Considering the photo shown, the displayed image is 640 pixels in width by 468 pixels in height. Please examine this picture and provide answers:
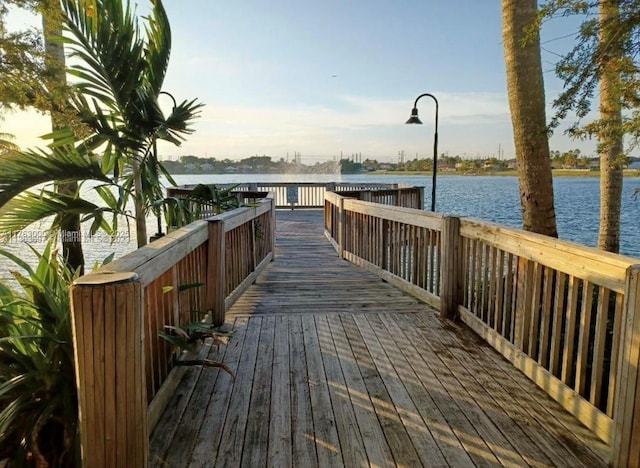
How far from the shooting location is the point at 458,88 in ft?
70.7

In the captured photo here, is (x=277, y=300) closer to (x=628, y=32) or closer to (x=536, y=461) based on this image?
(x=536, y=461)

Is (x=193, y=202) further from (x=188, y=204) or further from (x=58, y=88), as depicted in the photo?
(x=58, y=88)

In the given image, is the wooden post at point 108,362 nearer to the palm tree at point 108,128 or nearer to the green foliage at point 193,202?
the palm tree at point 108,128

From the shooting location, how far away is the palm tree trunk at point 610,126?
10.5 feet

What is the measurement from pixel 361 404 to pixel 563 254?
1.32 meters

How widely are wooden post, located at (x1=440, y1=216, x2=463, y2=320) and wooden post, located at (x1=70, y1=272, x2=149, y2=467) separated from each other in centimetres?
265

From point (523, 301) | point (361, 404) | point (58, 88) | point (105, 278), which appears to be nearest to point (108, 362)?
point (105, 278)

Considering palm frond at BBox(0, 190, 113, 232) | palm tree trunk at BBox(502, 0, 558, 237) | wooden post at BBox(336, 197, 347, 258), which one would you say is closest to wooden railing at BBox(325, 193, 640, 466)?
palm tree trunk at BBox(502, 0, 558, 237)

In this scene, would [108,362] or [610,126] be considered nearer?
[108,362]

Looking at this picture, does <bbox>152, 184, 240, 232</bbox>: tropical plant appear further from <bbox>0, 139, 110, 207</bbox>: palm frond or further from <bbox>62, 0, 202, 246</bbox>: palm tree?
<bbox>0, 139, 110, 207</bbox>: palm frond

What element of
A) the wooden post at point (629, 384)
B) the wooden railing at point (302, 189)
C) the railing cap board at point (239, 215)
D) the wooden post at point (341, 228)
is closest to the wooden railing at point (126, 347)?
the railing cap board at point (239, 215)

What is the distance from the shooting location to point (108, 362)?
1385 mm

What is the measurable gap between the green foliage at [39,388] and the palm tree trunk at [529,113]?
3.76m

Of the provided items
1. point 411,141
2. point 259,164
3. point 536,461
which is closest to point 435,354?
point 536,461
